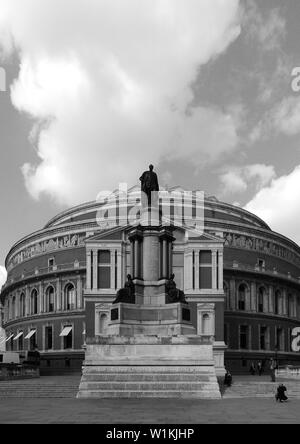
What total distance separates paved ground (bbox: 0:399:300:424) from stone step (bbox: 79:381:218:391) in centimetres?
178

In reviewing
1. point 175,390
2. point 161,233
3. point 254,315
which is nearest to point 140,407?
point 175,390

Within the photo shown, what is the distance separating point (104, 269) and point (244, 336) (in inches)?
828

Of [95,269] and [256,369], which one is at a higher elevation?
[95,269]

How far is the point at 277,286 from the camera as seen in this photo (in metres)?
84.2

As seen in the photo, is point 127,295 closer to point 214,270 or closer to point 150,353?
point 150,353

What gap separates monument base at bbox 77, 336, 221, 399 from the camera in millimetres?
31438

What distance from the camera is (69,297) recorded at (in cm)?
8050

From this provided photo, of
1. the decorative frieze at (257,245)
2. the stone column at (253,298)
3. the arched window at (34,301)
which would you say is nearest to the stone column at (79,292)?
the arched window at (34,301)

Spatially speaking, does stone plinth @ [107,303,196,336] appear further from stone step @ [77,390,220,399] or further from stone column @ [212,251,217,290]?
stone column @ [212,251,217,290]

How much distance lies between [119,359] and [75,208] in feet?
193

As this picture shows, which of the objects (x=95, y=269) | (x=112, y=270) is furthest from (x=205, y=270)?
(x=95, y=269)

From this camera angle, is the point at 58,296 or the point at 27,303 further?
the point at 27,303

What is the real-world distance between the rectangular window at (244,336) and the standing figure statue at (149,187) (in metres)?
41.1
